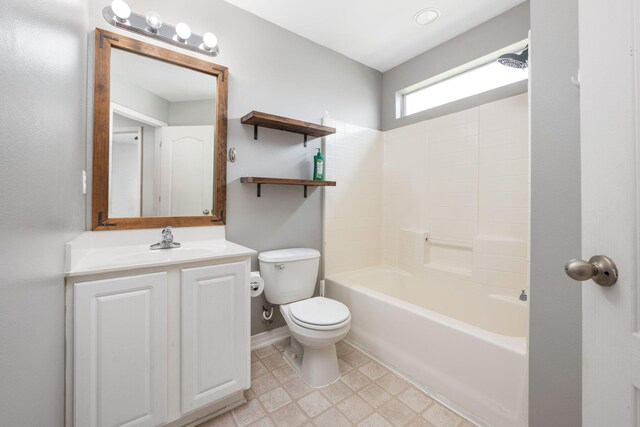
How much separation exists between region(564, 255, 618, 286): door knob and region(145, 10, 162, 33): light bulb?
219 centimetres

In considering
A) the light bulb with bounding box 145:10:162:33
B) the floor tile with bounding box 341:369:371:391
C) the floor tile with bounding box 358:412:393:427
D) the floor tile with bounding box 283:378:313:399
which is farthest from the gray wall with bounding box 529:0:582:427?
the light bulb with bounding box 145:10:162:33

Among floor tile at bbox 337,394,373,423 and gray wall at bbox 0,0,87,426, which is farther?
floor tile at bbox 337,394,373,423

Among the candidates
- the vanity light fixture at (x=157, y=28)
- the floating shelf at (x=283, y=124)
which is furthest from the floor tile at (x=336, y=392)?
the vanity light fixture at (x=157, y=28)

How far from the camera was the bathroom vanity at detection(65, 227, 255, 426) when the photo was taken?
1035mm

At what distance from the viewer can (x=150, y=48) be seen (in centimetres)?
160

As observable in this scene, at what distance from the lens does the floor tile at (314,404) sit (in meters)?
1.44

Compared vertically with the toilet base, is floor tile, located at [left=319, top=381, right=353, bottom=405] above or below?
below

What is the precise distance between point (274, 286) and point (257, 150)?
104 centimetres

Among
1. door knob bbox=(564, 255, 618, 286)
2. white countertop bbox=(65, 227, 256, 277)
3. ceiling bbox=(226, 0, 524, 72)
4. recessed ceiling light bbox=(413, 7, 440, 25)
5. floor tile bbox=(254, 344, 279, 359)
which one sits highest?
ceiling bbox=(226, 0, 524, 72)

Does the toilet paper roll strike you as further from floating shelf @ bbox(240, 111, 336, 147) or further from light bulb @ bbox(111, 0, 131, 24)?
light bulb @ bbox(111, 0, 131, 24)

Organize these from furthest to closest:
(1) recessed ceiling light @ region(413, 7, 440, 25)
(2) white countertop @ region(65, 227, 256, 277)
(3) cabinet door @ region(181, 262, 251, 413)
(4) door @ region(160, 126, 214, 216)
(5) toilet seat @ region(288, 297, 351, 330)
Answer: (1) recessed ceiling light @ region(413, 7, 440, 25), (4) door @ region(160, 126, 214, 216), (5) toilet seat @ region(288, 297, 351, 330), (3) cabinet door @ region(181, 262, 251, 413), (2) white countertop @ region(65, 227, 256, 277)

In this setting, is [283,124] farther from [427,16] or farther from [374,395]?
[374,395]

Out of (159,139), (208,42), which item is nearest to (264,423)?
(159,139)

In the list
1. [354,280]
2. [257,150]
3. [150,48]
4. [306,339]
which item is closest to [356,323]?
[354,280]
